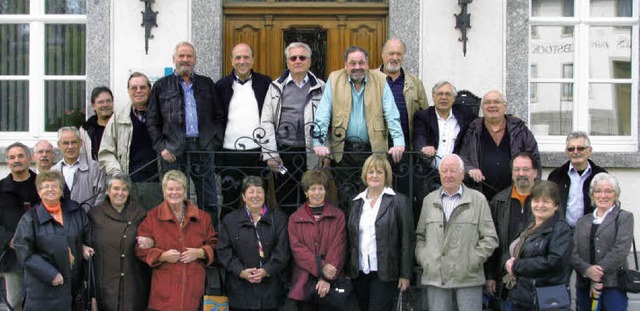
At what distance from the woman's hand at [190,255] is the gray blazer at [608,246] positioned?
2570 mm

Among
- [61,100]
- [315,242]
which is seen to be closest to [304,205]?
[315,242]

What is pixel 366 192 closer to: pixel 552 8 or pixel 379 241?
pixel 379 241

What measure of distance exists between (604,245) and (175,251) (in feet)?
9.73

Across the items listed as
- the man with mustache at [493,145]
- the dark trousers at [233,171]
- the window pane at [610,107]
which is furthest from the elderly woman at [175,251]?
the window pane at [610,107]

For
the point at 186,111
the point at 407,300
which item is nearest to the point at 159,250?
the point at 186,111

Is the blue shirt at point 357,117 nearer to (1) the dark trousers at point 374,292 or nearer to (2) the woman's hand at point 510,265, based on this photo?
(1) the dark trousers at point 374,292

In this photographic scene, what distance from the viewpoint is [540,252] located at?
552cm

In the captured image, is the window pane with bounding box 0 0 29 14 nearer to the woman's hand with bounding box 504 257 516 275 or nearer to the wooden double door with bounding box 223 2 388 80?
the wooden double door with bounding box 223 2 388 80

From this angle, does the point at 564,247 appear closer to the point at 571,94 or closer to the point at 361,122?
the point at 361,122

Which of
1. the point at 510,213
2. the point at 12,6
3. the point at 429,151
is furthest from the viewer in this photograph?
the point at 12,6

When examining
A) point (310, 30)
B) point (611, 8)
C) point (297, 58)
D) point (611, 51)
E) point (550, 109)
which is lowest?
point (550, 109)

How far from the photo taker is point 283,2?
789 centimetres

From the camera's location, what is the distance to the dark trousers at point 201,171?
6.52m

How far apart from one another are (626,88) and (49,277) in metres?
5.22
